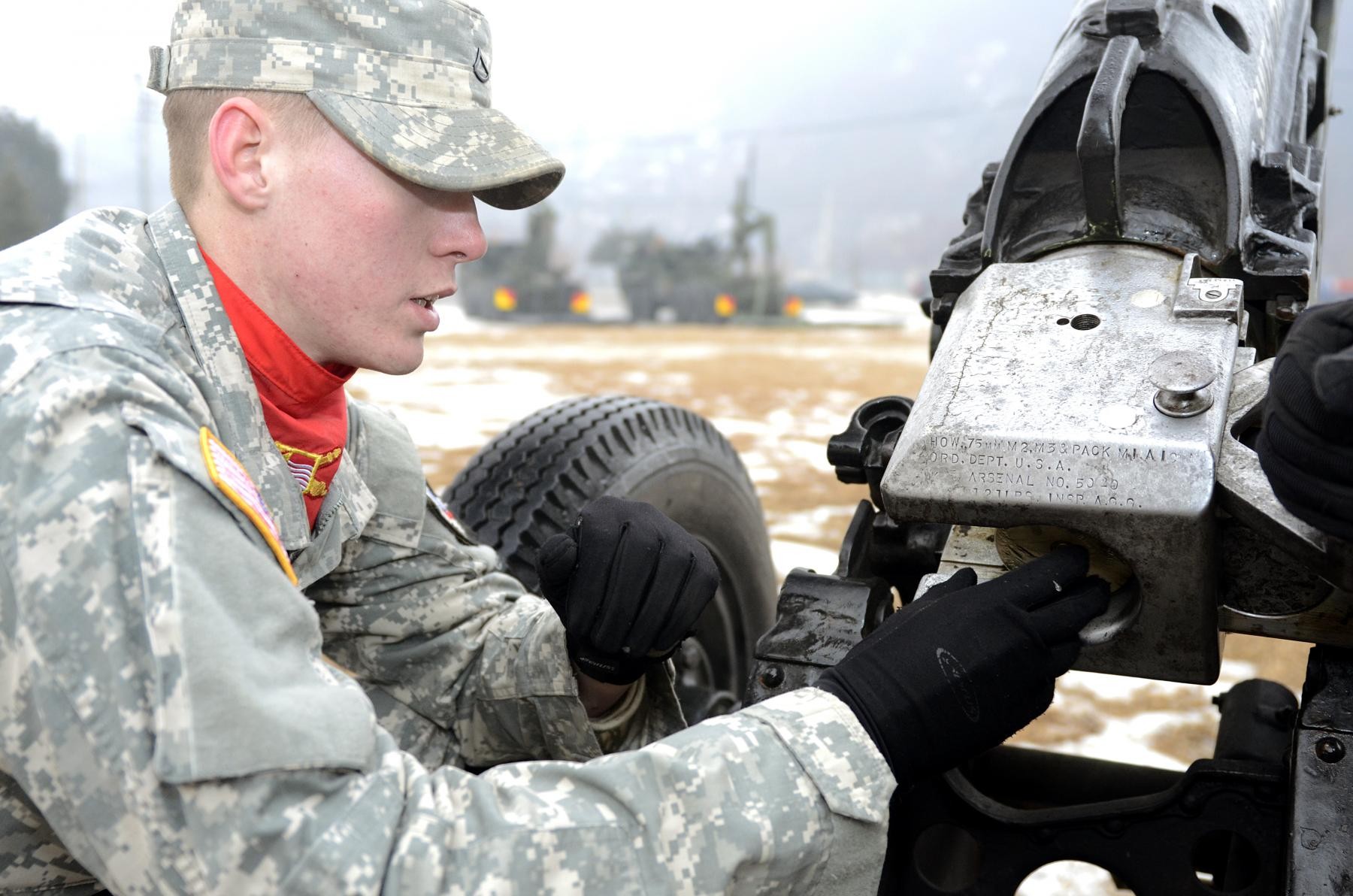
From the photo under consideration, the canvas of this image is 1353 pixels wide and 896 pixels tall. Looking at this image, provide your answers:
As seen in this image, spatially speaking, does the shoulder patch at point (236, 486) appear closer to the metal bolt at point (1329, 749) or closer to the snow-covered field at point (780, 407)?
the metal bolt at point (1329, 749)

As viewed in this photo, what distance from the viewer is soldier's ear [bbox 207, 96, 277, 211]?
1310 mm

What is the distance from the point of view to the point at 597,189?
6062 cm

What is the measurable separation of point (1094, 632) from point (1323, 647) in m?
0.28

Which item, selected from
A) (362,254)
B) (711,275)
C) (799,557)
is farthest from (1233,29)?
(711,275)

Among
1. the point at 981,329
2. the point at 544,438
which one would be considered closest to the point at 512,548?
the point at 544,438

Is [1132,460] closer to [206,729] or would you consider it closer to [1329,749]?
[1329,749]

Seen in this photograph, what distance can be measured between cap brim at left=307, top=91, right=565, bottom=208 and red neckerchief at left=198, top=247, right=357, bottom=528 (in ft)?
0.74

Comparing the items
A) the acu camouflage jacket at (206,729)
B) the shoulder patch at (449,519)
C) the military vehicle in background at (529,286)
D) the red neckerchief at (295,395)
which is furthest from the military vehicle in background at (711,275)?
the acu camouflage jacket at (206,729)

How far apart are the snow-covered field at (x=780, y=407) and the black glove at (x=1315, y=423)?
4.40ft

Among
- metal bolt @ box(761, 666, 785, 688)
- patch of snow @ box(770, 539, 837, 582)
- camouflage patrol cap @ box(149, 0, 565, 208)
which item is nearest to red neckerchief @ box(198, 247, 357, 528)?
camouflage patrol cap @ box(149, 0, 565, 208)

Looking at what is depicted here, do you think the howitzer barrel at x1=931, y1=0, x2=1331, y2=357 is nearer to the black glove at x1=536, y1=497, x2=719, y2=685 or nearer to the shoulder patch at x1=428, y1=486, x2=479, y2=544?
the black glove at x1=536, y1=497, x2=719, y2=685

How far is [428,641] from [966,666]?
3.02ft

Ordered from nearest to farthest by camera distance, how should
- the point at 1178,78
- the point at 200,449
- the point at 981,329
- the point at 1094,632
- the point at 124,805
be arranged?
1. the point at 124,805
2. the point at 200,449
3. the point at 1094,632
4. the point at 981,329
5. the point at 1178,78

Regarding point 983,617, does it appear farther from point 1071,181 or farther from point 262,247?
point 262,247
